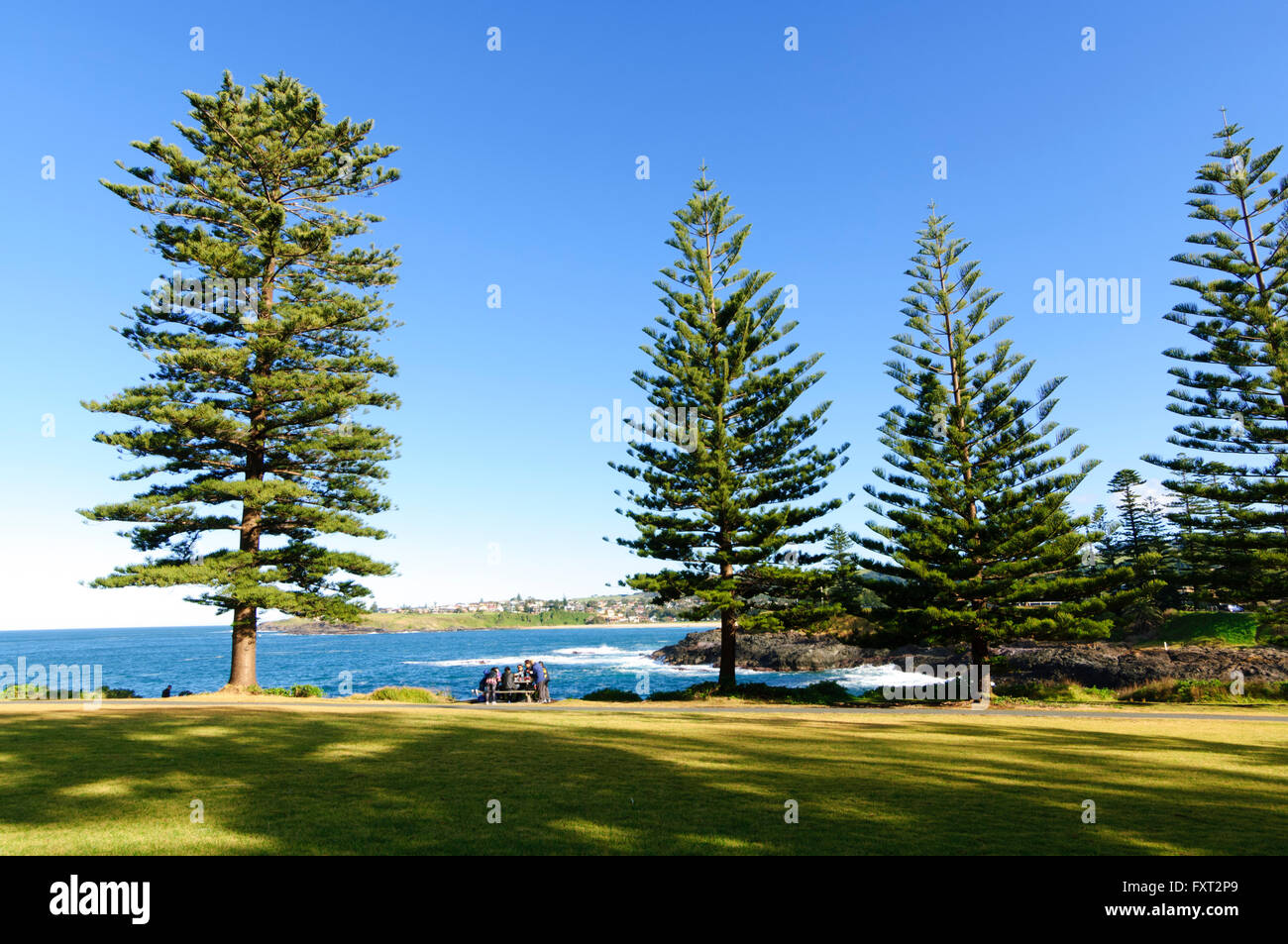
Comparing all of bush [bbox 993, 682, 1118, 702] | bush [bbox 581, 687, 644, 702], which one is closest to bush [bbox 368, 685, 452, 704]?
bush [bbox 581, 687, 644, 702]

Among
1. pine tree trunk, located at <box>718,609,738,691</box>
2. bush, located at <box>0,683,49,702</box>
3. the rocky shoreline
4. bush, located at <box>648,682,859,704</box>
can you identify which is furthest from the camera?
the rocky shoreline

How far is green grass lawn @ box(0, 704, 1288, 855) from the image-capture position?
501 cm

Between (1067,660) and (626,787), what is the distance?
40.3 metres

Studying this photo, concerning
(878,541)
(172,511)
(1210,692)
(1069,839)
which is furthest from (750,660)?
(1069,839)

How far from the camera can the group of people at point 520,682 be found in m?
18.4

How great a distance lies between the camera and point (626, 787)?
7043 millimetres

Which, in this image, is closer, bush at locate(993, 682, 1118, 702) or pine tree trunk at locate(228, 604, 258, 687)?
bush at locate(993, 682, 1118, 702)

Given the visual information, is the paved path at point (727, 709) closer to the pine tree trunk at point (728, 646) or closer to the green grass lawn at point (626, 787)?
the green grass lawn at point (626, 787)

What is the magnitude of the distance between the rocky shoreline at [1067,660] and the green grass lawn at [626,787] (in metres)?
15.0

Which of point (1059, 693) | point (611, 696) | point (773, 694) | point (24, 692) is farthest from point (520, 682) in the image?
point (1059, 693)

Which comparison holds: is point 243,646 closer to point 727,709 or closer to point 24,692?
point 24,692

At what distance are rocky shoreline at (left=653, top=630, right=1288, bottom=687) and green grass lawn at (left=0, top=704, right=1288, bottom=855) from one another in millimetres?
14997

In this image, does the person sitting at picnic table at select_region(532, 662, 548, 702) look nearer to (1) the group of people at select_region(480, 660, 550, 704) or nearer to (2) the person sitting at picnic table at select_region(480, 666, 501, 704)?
(1) the group of people at select_region(480, 660, 550, 704)
